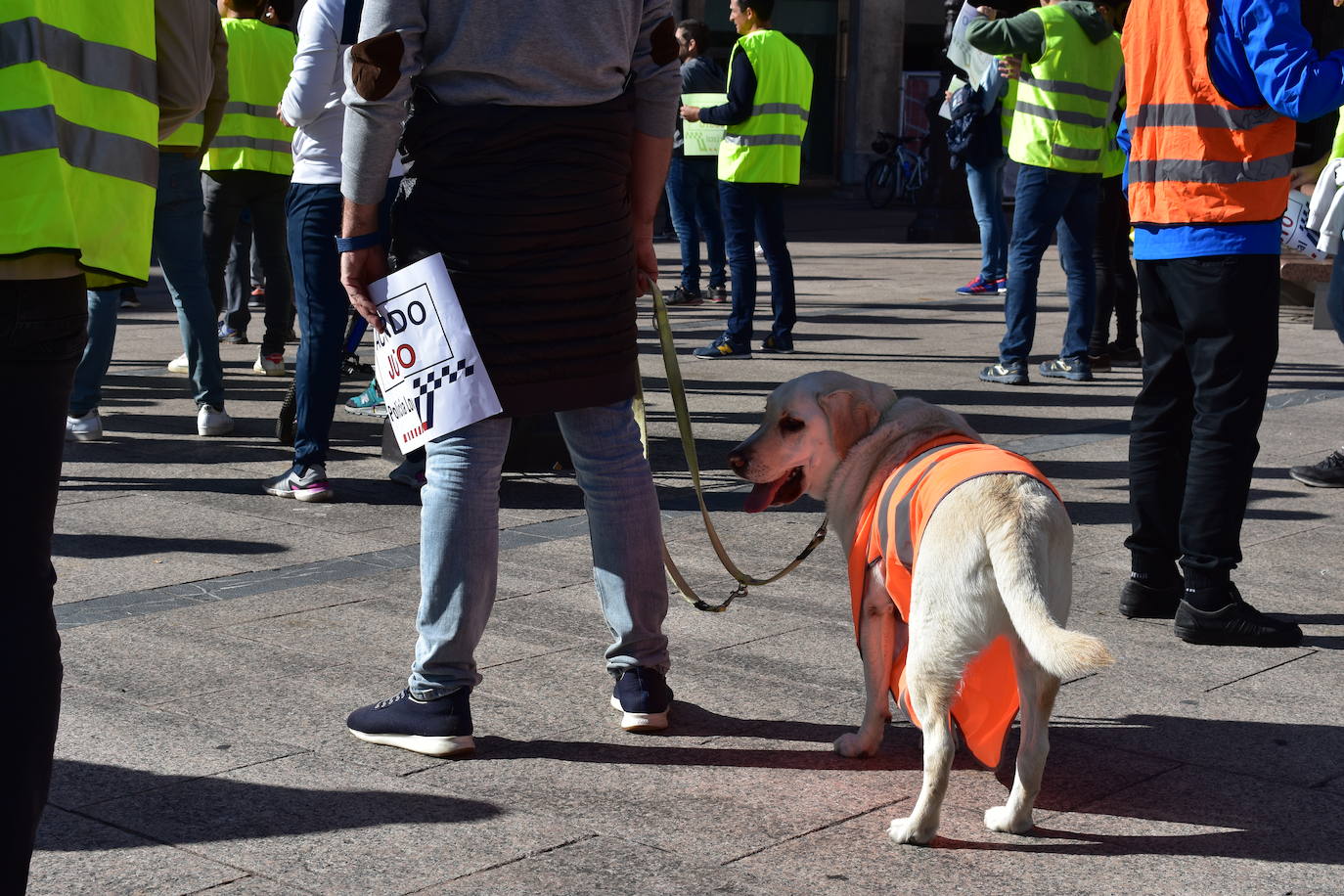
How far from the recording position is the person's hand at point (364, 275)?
3.51 meters

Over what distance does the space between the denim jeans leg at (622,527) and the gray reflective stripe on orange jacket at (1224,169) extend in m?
1.77

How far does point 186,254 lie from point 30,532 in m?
5.06

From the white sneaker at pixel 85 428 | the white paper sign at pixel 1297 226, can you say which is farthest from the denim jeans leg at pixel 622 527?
the white paper sign at pixel 1297 226

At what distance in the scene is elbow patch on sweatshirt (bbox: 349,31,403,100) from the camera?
323 cm

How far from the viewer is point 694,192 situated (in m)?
12.4

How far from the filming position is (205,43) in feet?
8.72

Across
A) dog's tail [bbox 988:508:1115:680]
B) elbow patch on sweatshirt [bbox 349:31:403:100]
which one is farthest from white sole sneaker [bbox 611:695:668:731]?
elbow patch on sweatshirt [bbox 349:31:403:100]

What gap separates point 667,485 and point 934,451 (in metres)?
3.12

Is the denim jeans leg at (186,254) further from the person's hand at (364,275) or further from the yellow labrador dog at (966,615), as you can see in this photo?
the yellow labrador dog at (966,615)

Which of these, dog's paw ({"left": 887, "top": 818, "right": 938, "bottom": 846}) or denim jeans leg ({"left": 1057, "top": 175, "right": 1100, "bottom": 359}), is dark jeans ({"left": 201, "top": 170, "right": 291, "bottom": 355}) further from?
dog's paw ({"left": 887, "top": 818, "right": 938, "bottom": 846})

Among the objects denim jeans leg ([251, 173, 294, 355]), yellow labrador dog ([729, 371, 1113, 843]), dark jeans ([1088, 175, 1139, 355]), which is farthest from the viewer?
dark jeans ([1088, 175, 1139, 355])

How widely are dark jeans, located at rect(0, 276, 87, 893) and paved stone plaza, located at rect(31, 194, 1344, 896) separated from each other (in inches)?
21.3

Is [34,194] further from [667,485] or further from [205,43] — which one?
[667,485]

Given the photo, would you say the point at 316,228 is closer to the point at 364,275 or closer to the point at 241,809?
the point at 364,275
